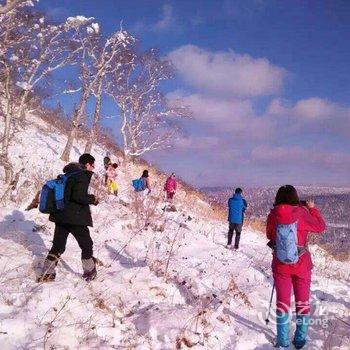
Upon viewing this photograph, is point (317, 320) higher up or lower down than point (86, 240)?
lower down

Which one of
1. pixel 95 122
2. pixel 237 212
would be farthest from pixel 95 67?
pixel 237 212

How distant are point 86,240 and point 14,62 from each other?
13.5 m

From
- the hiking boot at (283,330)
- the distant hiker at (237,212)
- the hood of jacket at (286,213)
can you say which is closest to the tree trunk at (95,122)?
the distant hiker at (237,212)

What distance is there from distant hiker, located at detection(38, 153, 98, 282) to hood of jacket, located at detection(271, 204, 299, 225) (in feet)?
8.57

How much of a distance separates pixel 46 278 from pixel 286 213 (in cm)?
339

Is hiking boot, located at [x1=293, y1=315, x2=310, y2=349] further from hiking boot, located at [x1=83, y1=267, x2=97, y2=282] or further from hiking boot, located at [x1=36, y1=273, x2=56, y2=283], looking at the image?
hiking boot, located at [x1=36, y1=273, x2=56, y2=283]

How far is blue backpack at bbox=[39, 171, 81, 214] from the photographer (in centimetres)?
600

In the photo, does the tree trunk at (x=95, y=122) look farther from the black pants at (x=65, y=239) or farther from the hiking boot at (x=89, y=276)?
the hiking boot at (x=89, y=276)

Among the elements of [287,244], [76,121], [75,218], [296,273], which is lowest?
[296,273]

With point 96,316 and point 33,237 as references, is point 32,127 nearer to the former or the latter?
point 33,237

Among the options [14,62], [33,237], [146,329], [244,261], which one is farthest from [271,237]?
[14,62]

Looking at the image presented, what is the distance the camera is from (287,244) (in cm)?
512

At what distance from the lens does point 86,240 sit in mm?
6207

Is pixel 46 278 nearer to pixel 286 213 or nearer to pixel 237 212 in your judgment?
pixel 286 213
